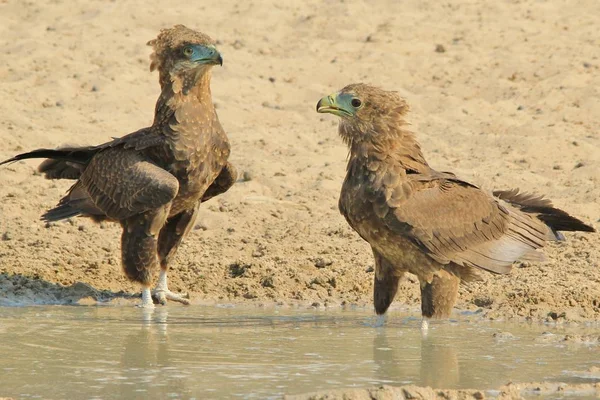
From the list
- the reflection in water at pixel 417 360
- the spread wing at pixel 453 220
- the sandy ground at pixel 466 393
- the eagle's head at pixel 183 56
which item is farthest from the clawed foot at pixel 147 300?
the sandy ground at pixel 466 393

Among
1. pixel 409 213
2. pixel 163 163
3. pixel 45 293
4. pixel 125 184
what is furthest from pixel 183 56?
pixel 409 213

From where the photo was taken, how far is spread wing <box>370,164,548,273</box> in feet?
25.5

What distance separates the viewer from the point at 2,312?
344 inches

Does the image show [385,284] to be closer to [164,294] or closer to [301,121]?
[164,294]

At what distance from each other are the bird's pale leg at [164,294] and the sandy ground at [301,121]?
0.69 feet

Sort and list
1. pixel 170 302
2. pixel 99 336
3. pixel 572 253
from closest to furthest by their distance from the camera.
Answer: pixel 99 336, pixel 170 302, pixel 572 253

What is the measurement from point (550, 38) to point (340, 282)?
6584 mm

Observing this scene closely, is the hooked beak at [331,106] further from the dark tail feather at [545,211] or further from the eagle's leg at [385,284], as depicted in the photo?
the dark tail feather at [545,211]

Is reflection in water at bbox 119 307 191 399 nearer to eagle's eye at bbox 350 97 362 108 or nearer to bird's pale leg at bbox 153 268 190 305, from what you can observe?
bird's pale leg at bbox 153 268 190 305

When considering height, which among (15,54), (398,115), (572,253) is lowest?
(572,253)

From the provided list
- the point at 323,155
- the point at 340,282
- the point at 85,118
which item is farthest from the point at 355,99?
the point at 85,118

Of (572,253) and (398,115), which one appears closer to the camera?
(398,115)

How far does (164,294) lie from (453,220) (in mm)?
2438

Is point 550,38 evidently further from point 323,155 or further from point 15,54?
point 15,54
